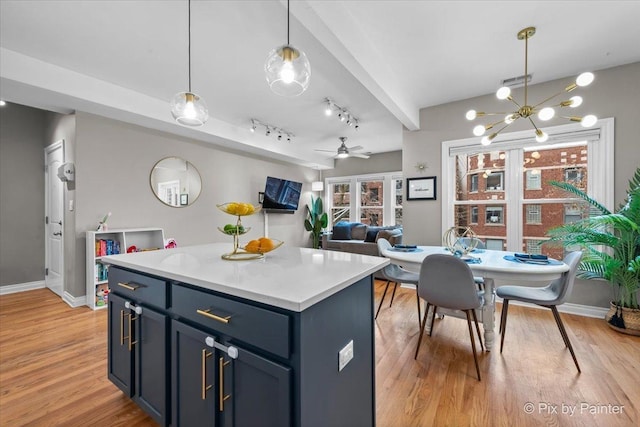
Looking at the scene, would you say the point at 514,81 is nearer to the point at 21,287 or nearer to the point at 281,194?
the point at 281,194

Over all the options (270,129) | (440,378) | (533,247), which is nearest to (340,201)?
(270,129)

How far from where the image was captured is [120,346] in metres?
1.56

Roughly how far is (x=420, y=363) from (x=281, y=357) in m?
1.64

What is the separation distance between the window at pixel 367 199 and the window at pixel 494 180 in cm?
279

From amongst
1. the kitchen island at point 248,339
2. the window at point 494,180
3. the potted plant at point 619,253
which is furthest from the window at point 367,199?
the kitchen island at point 248,339

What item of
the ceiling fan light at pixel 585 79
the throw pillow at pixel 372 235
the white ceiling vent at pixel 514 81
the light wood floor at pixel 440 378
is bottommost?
the light wood floor at pixel 440 378

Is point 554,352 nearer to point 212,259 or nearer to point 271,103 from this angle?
point 212,259

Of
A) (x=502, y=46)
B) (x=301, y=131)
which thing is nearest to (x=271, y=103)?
(x=301, y=131)

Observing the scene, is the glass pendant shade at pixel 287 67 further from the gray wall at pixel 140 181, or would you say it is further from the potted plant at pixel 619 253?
the gray wall at pixel 140 181

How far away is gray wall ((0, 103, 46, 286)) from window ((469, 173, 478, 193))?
6.31 metres

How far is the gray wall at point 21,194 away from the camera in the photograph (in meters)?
3.76

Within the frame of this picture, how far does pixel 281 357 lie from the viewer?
34.6 inches

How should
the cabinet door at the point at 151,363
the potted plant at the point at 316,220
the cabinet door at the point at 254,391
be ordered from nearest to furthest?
1. the cabinet door at the point at 254,391
2. the cabinet door at the point at 151,363
3. the potted plant at the point at 316,220

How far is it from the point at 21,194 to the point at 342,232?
5.35 m
